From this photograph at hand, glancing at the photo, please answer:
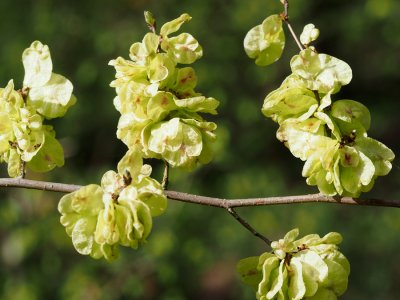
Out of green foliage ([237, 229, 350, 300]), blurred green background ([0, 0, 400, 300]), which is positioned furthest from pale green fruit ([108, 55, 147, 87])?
blurred green background ([0, 0, 400, 300])

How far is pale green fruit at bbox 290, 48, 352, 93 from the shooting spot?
117cm

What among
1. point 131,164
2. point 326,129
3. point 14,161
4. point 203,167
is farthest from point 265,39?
point 203,167

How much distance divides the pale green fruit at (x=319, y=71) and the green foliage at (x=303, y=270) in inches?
9.8

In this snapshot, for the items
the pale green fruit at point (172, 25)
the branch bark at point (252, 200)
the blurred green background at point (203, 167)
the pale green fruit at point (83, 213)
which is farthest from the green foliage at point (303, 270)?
the blurred green background at point (203, 167)

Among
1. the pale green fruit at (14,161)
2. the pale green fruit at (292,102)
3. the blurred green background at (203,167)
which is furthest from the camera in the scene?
the blurred green background at (203,167)

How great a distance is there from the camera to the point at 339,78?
1188mm

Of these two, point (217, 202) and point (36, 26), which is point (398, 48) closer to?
point (36, 26)

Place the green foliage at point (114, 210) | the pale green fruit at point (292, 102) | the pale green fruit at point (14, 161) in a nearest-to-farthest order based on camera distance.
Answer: the green foliage at point (114, 210) → the pale green fruit at point (292, 102) → the pale green fruit at point (14, 161)

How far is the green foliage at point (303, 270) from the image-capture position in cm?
Answer: 116

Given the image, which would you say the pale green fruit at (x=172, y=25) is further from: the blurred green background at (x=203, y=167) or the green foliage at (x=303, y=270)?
the blurred green background at (x=203, y=167)

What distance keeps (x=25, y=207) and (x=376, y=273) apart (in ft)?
5.86

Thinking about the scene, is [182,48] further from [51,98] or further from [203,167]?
[203,167]

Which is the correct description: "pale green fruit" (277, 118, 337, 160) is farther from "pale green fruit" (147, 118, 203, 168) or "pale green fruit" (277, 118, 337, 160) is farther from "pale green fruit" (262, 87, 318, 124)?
"pale green fruit" (147, 118, 203, 168)

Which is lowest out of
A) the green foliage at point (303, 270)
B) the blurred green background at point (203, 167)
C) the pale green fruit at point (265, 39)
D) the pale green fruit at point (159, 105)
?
the blurred green background at point (203, 167)
